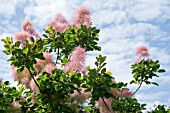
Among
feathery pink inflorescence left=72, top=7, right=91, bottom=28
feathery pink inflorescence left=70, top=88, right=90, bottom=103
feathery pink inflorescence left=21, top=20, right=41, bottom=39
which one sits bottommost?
feathery pink inflorescence left=70, top=88, right=90, bottom=103

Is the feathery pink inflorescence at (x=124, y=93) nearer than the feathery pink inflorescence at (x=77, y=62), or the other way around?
the feathery pink inflorescence at (x=77, y=62)

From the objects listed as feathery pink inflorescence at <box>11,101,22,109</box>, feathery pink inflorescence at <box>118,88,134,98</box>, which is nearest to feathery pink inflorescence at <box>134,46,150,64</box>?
feathery pink inflorescence at <box>118,88,134,98</box>

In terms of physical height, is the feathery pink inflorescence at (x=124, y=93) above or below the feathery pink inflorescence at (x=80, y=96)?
above

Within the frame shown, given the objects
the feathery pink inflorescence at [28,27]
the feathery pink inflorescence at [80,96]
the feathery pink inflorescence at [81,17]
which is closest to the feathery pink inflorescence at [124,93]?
the feathery pink inflorescence at [80,96]

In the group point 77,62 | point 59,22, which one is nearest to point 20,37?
point 59,22

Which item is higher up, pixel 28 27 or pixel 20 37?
pixel 28 27

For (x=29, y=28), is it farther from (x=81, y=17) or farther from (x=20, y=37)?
(x=81, y=17)

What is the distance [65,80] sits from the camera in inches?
158

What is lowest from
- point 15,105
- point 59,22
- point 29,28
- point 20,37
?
point 15,105

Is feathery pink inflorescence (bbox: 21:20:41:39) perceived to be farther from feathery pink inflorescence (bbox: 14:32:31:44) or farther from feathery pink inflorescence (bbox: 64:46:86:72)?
feathery pink inflorescence (bbox: 64:46:86:72)

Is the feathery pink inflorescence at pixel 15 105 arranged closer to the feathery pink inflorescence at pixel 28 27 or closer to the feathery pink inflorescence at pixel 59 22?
the feathery pink inflorescence at pixel 28 27

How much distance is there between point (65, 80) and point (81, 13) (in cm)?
216

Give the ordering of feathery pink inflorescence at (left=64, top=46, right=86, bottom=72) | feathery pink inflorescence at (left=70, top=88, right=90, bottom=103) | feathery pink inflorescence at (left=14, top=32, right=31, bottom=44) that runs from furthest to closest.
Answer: feathery pink inflorescence at (left=14, top=32, right=31, bottom=44) → feathery pink inflorescence at (left=70, top=88, right=90, bottom=103) → feathery pink inflorescence at (left=64, top=46, right=86, bottom=72)

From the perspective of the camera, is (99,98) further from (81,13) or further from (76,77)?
(81,13)
